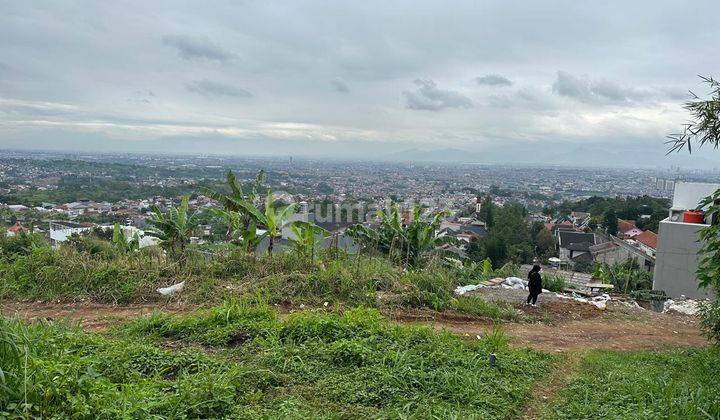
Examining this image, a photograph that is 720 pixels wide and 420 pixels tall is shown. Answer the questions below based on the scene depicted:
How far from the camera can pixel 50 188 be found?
27594 mm

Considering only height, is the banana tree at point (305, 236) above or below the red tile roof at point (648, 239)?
above

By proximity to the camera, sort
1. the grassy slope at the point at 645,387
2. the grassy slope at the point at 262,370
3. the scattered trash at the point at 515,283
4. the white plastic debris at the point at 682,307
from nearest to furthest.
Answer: the grassy slope at the point at 262,370
the grassy slope at the point at 645,387
the white plastic debris at the point at 682,307
the scattered trash at the point at 515,283

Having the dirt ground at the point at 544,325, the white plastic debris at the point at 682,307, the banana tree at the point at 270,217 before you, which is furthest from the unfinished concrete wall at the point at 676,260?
the banana tree at the point at 270,217

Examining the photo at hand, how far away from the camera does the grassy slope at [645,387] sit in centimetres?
332

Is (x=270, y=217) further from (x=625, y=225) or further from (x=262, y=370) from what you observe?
(x=625, y=225)

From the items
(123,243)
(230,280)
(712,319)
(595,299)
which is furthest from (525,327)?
(123,243)

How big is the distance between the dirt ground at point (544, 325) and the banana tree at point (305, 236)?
215 centimetres

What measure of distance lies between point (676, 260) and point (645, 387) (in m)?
9.94

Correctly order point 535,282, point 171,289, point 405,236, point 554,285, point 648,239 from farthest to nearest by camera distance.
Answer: point 648,239 → point 405,236 → point 554,285 → point 535,282 → point 171,289

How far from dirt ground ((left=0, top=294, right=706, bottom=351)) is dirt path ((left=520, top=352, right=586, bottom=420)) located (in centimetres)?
45

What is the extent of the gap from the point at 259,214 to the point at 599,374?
226 inches

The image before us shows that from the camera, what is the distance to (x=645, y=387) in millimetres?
3861

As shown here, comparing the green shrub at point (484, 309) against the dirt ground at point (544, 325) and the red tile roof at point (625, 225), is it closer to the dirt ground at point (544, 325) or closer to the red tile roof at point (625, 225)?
the dirt ground at point (544, 325)

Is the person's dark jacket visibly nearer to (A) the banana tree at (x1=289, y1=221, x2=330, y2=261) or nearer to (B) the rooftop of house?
(A) the banana tree at (x1=289, y1=221, x2=330, y2=261)
